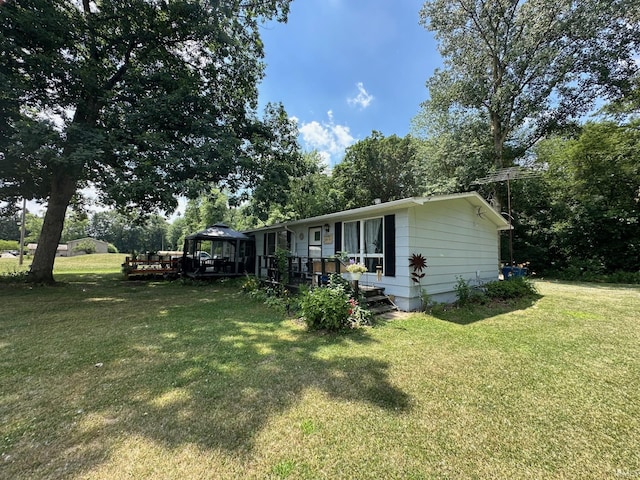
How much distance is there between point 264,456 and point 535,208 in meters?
19.8

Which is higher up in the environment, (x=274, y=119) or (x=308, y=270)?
(x=274, y=119)

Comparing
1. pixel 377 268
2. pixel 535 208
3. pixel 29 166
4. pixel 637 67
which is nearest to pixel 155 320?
pixel 377 268

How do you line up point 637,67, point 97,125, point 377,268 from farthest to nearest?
point 637,67, point 97,125, point 377,268

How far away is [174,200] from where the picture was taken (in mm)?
8984

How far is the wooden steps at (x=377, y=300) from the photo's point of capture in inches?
260

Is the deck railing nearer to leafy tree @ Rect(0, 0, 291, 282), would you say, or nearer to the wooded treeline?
the wooded treeline

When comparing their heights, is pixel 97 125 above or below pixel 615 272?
above

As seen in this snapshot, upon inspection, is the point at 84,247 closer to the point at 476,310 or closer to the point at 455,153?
the point at 455,153

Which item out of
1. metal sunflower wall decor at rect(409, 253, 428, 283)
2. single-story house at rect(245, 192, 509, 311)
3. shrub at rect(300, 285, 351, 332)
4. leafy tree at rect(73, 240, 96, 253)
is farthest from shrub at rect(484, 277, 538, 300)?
leafy tree at rect(73, 240, 96, 253)

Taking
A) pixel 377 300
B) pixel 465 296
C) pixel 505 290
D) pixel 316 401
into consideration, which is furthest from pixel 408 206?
pixel 316 401

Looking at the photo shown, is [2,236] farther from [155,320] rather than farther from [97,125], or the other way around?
[155,320]

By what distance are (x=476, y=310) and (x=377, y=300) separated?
250 cm

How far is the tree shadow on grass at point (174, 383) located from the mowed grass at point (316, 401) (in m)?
0.02

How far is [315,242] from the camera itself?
9984 millimetres
